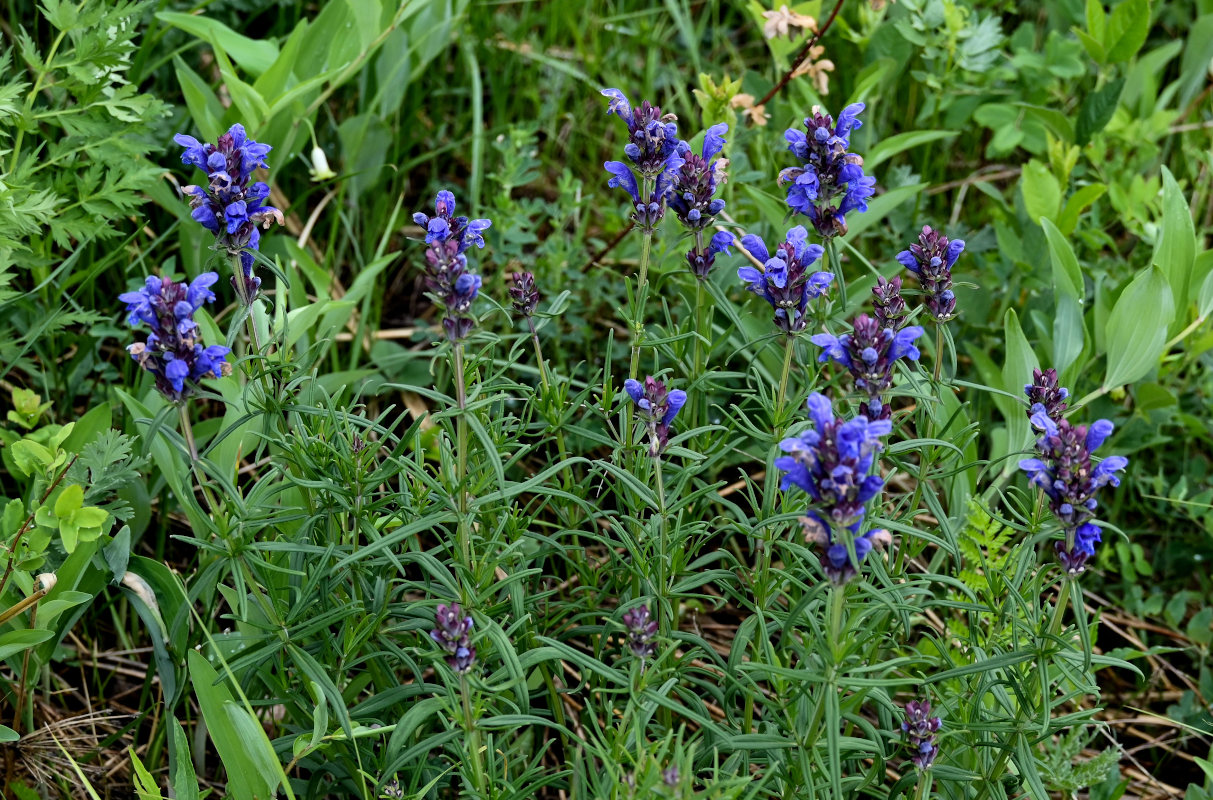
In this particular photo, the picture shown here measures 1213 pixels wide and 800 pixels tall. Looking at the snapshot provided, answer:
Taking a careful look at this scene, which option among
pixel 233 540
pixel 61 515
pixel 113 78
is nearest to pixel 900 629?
pixel 233 540

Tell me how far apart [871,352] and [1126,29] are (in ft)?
10.3

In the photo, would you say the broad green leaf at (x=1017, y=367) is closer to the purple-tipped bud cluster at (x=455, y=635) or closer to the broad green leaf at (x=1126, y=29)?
the broad green leaf at (x=1126, y=29)

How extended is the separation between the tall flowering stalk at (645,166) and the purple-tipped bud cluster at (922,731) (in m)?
1.01

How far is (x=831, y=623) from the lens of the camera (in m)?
2.12

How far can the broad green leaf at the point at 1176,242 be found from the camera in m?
3.62

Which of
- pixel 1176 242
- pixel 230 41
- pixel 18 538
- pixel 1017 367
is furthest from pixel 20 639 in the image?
pixel 1176 242

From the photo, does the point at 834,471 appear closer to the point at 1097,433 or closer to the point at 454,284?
the point at 1097,433

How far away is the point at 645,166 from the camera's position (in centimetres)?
262

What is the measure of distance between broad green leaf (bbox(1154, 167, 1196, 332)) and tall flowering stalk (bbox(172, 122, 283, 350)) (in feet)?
9.26

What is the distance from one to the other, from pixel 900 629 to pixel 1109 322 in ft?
4.82

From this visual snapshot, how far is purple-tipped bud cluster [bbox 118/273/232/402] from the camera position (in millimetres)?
2119

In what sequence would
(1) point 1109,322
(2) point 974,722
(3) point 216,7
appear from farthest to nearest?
(3) point 216,7, (1) point 1109,322, (2) point 974,722

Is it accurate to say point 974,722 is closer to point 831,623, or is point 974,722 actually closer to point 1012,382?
point 831,623

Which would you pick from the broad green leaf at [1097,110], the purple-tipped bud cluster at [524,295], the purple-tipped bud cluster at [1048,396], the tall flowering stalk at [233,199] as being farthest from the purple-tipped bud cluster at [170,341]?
the broad green leaf at [1097,110]
